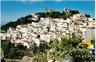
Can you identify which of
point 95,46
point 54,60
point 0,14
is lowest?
point 54,60

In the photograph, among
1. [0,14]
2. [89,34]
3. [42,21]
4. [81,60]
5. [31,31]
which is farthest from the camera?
[31,31]

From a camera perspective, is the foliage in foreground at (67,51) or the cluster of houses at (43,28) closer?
the foliage in foreground at (67,51)

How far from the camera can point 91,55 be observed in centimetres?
326

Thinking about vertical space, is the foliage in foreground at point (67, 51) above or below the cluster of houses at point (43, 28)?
above

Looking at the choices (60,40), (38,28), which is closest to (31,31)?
(38,28)

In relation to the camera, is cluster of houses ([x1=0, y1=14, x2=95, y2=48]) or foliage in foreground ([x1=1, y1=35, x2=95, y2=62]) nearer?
Result: foliage in foreground ([x1=1, y1=35, x2=95, y2=62])

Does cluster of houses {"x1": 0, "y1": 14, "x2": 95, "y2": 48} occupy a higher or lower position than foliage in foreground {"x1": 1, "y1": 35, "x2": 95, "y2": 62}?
lower

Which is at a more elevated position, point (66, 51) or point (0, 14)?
point (0, 14)

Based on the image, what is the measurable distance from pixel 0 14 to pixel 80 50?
1.00 metres

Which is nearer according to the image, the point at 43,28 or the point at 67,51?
the point at 67,51

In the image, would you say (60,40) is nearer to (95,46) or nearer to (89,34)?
(89,34)

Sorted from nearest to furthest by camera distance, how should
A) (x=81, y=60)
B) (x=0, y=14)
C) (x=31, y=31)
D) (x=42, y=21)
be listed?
(x=0, y=14) < (x=81, y=60) < (x=42, y=21) < (x=31, y=31)

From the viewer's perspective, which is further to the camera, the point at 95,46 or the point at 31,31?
the point at 31,31

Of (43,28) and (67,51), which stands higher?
(67,51)
